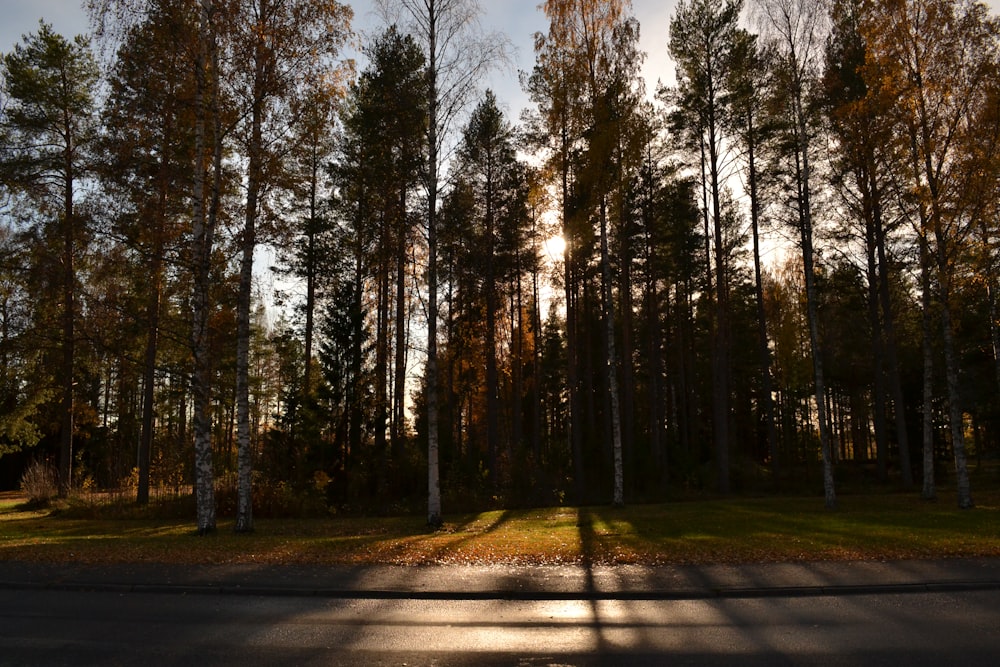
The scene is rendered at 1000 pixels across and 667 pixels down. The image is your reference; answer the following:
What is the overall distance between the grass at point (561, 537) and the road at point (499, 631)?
9.13ft

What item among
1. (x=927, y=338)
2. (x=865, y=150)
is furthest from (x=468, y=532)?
(x=865, y=150)

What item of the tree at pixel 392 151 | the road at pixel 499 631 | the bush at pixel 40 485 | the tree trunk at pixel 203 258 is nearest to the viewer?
the road at pixel 499 631

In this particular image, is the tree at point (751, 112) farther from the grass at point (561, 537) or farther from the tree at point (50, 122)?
the tree at point (50, 122)

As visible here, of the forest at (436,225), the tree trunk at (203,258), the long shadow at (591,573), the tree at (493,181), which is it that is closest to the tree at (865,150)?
the forest at (436,225)

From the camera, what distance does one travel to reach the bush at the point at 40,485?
2528 cm

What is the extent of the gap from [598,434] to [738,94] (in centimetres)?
1778

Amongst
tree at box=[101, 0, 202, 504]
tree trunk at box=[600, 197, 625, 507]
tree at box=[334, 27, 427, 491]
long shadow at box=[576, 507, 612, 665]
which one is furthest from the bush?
tree trunk at box=[600, 197, 625, 507]

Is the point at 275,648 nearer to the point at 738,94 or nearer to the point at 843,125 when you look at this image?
the point at 843,125

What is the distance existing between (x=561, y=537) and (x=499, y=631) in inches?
290

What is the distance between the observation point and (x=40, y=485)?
84.2 ft

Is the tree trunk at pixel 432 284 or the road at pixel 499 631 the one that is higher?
the tree trunk at pixel 432 284

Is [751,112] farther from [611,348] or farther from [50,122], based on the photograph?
[50,122]

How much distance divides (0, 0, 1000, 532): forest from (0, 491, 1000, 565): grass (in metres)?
1.64

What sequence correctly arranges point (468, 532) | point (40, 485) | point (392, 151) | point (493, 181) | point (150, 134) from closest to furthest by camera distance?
1. point (150, 134)
2. point (468, 532)
3. point (392, 151)
4. point (40, 485)
5. point (493, 181)
